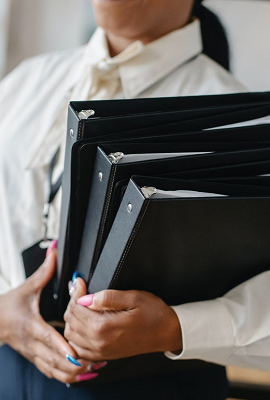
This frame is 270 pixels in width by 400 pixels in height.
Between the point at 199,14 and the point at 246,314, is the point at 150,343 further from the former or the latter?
the point at 199,14

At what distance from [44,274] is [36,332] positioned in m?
0.08

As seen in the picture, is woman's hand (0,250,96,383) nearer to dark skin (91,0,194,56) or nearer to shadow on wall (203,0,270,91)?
dark skin (91,0,194,56)

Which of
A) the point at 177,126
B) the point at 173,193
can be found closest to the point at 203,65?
the point at 177,126

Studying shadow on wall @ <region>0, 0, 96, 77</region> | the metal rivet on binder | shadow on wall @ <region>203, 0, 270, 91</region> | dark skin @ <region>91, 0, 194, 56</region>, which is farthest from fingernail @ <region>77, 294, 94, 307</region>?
shadow on wall @ <region>0, 0, 96, 77</region>

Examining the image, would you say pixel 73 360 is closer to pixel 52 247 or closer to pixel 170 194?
pixel 52 247

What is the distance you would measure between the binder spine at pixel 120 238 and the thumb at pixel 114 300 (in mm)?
13

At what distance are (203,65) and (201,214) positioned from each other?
1.54 feet

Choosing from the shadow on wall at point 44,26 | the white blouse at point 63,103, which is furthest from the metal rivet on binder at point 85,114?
the shadow on wall at point 44,26

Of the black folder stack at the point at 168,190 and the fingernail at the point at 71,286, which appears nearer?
the black folder stack at the point at 168,190

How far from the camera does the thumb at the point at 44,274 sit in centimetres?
78

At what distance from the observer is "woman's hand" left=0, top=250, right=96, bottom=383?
721mm

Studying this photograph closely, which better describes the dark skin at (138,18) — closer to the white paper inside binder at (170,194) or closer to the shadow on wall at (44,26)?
the white paper inside binder at (170,194)

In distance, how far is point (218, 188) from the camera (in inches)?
21.2

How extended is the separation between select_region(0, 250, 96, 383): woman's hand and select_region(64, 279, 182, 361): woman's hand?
60 mm
